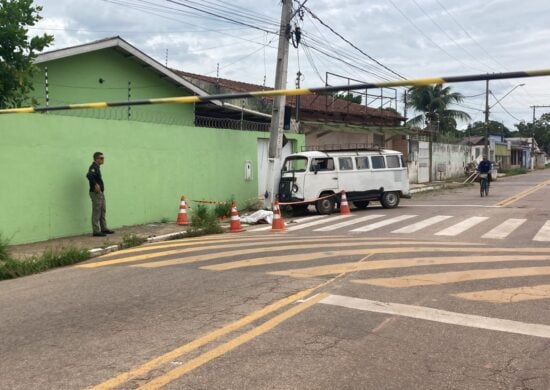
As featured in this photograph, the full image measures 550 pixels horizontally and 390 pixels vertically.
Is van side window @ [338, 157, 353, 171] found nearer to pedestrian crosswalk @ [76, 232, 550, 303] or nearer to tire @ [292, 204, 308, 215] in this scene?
tire @ [292, 204, 308, 215]

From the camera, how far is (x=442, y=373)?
4.12 m

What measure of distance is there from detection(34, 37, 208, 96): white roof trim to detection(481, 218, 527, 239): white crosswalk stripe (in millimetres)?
11903

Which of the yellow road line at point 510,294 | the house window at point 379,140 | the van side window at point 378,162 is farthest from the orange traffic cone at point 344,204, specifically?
the house window at point 379,140

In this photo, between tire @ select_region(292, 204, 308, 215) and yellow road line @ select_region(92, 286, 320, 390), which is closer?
yellow road line @ select_region(92, 286, 320, 390)

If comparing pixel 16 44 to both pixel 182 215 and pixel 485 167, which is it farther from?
pixel 485 167

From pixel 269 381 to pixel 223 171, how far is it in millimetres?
14149

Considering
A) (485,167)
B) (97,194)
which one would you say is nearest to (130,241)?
(97,194)

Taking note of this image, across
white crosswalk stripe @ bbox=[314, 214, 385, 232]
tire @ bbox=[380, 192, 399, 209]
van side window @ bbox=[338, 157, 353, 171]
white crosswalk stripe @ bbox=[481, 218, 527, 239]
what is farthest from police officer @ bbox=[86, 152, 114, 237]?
tire @ bbox=[380, 192, 399, 209]

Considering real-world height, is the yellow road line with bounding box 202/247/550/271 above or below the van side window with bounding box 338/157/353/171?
below

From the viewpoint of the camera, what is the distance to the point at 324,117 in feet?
96.9

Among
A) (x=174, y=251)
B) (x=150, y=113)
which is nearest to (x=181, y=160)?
(x=150, y=113)

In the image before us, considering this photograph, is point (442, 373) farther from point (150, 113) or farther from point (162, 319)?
point (150, 113)

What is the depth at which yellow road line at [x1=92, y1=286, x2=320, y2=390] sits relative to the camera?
158 inches

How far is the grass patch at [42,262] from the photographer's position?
865 centimetres
